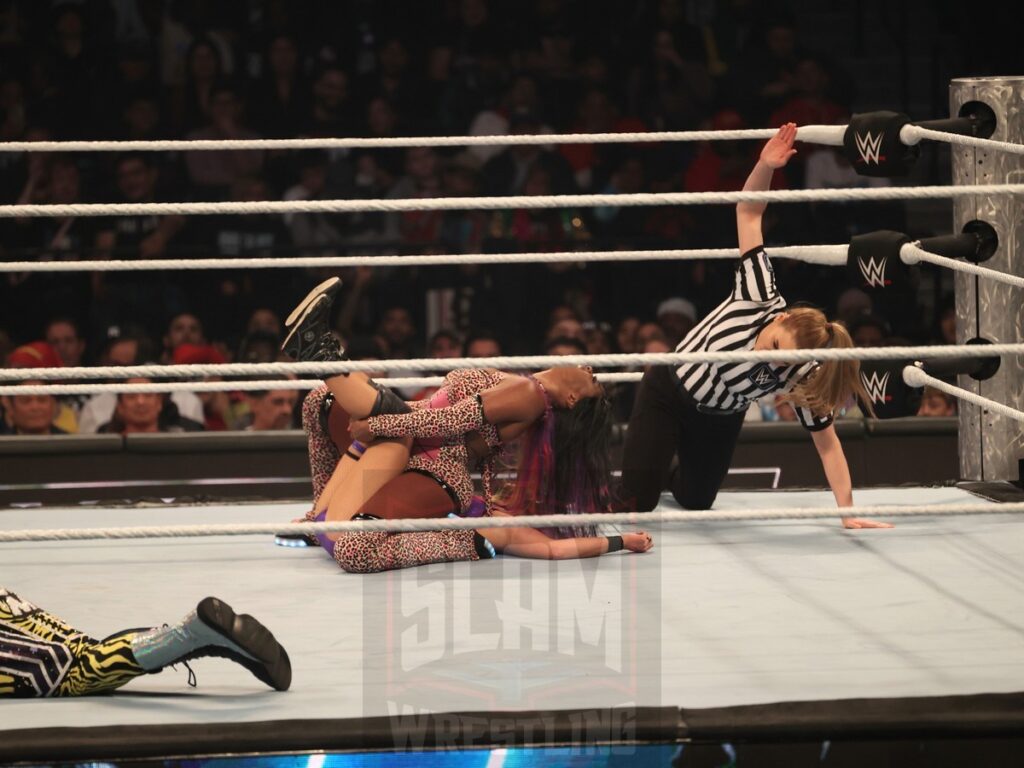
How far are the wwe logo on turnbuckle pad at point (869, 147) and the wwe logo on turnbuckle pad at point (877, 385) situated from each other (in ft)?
1.27

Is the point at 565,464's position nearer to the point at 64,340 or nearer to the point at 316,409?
the point at 316,409

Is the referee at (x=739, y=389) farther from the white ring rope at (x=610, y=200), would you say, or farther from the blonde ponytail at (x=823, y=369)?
the white ring rope at (x=610, y=200)

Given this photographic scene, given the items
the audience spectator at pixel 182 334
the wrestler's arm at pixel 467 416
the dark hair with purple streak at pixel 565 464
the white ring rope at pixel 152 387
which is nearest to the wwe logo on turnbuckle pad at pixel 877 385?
the dark hair with purple streak at pixel 565 464

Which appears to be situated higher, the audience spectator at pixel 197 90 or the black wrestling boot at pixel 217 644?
the audience spectator at pixel 197 90

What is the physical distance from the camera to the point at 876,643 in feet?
5.56

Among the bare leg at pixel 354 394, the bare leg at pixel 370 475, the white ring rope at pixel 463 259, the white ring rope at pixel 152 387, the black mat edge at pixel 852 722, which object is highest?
the white ring rope at pixel 463 259

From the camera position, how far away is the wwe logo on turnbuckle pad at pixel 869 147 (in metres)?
2.14

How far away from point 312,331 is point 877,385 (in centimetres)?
101

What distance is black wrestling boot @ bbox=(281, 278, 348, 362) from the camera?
80.1 inches

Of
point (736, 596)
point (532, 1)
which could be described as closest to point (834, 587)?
point (736, 596)

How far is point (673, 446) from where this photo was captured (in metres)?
2.62

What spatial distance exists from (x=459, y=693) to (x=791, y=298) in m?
3.13

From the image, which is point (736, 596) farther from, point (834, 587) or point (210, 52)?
point (210, 52)

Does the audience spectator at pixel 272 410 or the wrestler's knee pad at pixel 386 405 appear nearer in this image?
the wrestler's knee pad at pixel 386 405
